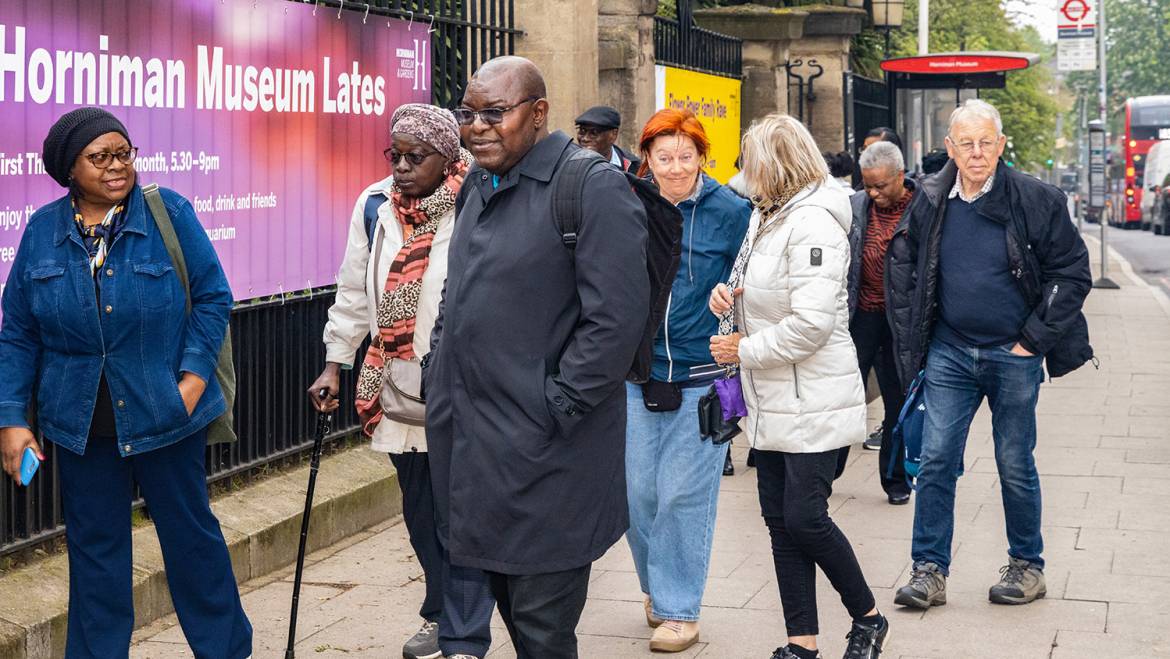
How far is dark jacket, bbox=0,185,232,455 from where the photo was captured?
14.9 feet

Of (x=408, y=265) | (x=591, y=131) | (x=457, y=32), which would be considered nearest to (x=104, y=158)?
(x=408, y=265)

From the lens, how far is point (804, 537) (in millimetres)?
5066

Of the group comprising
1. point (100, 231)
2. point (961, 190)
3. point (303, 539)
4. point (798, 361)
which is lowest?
point (303, 539)

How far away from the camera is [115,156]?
4609mm

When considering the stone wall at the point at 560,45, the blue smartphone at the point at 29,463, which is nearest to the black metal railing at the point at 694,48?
the stone wall at the point at 560,45

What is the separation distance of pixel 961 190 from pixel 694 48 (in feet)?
20.6

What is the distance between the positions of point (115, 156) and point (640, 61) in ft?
19.5

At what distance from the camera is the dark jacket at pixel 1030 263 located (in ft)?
19.1

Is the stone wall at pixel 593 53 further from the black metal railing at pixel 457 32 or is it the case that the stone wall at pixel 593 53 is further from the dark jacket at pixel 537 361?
the dark jacket at pixel 537 361

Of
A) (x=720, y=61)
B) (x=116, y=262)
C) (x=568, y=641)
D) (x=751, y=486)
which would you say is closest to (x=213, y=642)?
(x=116, y=262)

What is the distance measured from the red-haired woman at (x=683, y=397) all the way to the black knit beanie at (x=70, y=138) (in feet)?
6.05

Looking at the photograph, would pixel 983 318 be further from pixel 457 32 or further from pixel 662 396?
pixel 457 32

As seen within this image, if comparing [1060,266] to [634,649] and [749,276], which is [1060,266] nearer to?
[749,276]

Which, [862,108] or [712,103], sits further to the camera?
[862,108]
